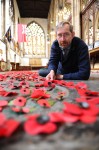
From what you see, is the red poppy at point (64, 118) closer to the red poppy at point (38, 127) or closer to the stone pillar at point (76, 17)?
the red poppy at point (38, 127)

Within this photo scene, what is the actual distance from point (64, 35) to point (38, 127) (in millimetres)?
2197

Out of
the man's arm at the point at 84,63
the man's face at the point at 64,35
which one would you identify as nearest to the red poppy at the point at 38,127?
the man's face at the point at 64,35

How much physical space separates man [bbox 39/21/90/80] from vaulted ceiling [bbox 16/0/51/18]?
1843 cm

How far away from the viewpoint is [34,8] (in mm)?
22500

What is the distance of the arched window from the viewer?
2614cm

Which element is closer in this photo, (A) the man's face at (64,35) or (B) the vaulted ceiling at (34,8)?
(A) the man's face at (64,35)

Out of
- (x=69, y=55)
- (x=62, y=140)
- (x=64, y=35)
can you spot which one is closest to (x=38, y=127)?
(x=62, y=140)

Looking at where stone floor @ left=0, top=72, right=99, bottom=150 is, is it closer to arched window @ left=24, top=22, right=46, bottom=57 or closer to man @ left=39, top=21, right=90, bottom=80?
man @ left=39, top=21, right=90, bottom=80

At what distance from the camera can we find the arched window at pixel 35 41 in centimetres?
2614

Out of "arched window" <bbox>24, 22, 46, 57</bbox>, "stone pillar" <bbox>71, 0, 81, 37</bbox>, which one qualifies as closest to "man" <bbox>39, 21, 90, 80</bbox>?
"stone pillar" <bbox>71, 0, 81, 37</bbox>

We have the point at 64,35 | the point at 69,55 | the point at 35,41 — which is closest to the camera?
the point at 64,35

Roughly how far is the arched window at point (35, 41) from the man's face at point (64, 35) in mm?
23514

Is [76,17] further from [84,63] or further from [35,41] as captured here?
[35,41]

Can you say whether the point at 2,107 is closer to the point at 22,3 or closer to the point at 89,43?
the point at 89,43
